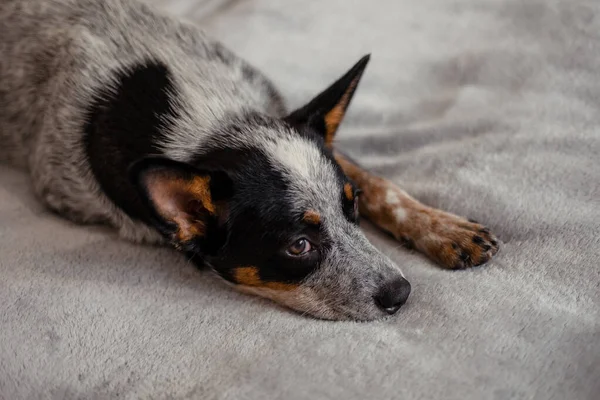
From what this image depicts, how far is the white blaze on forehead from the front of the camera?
1981 millimetres

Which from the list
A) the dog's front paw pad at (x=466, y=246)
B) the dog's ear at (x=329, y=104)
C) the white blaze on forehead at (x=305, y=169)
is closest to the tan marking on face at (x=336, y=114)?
the dog's ear at (x=329, y=104)

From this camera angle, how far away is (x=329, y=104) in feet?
7.21

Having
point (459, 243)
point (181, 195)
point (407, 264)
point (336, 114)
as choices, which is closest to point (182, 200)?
point (181, 195)

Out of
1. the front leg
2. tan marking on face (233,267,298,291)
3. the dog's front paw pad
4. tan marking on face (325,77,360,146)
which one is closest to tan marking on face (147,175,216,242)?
tan marking on face (233,267,298,291)

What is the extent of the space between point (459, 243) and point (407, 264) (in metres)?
0.18

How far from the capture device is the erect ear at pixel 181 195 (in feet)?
5.89

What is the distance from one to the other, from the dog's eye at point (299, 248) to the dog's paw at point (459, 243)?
437 mm

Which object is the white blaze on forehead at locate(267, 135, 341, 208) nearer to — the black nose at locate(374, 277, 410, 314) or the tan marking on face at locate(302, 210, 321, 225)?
the tan marking on face at locate(302, 210, 321, 225)

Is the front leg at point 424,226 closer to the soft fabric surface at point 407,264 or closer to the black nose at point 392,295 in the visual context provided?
the soft fabric surface at point 407,264

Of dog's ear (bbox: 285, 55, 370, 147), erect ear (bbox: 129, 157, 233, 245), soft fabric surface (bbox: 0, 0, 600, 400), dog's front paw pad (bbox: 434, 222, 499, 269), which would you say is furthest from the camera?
dog's ear (bbox: 285, 55, 370, 147)

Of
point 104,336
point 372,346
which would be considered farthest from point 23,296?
point 372,346

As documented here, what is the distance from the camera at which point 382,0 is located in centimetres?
331

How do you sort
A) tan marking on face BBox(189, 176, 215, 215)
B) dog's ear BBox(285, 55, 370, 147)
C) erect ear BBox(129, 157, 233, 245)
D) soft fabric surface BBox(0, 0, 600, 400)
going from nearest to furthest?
1. soft fabric surface BBox(0, 0, 600, 400)
2. erect ear BBox(129, 157, 233, 245)
3. tan marking on face BBox(189, 176, 215, 215)
4. dog's ear BBox(285, 55, 370, 147)

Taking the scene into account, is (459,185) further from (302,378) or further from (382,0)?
(382,0)
